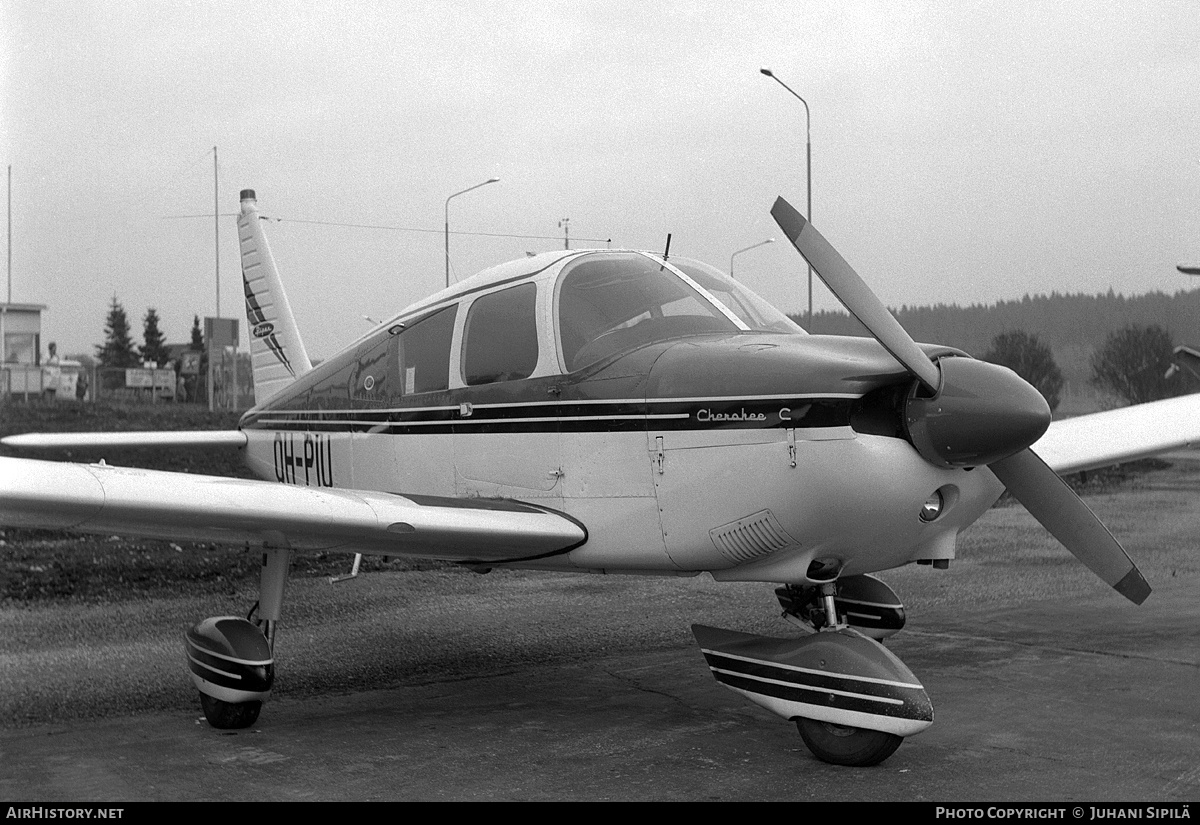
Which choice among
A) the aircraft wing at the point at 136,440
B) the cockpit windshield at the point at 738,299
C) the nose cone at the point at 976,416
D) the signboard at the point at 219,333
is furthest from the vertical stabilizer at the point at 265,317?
the signboard at the point at 219,333

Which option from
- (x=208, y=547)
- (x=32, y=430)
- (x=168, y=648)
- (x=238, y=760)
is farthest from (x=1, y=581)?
(x=32, y=430)

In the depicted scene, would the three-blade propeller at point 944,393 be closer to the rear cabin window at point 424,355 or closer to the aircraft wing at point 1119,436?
the rear cabin window at point 424,355

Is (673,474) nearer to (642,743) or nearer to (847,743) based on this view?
(642,743)

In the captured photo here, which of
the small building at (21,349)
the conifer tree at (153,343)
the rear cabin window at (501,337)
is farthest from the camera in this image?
the conifer tree at (153,343)

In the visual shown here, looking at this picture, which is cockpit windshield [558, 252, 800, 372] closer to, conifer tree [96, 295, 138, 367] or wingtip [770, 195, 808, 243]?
wingtip [770, 195, 808, 243]

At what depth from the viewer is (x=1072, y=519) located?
525 cm

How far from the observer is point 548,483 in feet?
18.5

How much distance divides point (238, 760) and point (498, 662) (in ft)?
7.56

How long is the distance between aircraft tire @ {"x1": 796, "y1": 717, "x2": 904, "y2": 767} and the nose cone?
3.82ft

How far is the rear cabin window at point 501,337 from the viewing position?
5.83 m

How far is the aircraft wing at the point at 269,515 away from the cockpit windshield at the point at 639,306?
35.5 inches

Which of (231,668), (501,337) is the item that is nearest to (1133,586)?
(501,337)

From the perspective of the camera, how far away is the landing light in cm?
467

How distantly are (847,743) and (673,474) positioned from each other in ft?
4.52
